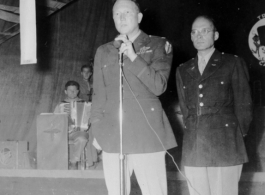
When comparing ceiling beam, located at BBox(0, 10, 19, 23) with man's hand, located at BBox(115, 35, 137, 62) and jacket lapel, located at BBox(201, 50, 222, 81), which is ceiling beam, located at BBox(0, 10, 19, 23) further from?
man's hand, located at BBox(115, 35, 137, 62)

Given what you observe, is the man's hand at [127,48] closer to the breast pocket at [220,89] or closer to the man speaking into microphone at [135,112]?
the man speaking into microphone at [135,112]

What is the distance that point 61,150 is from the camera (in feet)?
14.2

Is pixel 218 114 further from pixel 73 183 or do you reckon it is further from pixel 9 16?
pixel 9 16

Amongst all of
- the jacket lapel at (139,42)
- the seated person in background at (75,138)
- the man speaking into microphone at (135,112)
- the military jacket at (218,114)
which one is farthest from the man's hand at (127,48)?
the seated person in background at (75,138)

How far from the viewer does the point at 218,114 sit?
6.95 feet

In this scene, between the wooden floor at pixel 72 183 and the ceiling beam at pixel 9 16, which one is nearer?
the wooden floor at pixel 72 183

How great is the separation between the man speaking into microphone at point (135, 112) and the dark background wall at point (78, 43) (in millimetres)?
4052

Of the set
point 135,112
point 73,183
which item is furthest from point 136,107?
point 73,183

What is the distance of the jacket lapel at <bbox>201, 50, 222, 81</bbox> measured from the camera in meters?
2.18

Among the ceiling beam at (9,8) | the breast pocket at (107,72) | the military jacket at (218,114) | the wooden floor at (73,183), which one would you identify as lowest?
the wooden floor at (73,183)

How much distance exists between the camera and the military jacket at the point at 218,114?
210 cm

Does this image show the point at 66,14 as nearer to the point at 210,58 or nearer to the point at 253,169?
the point at 253,169

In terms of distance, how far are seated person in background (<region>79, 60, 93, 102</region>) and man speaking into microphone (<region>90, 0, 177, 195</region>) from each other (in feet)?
13.4

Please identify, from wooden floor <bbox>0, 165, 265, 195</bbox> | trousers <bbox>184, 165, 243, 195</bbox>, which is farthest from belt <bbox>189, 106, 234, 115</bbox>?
wooden floor <bbox>0, 165, 265, 195</bbox>
